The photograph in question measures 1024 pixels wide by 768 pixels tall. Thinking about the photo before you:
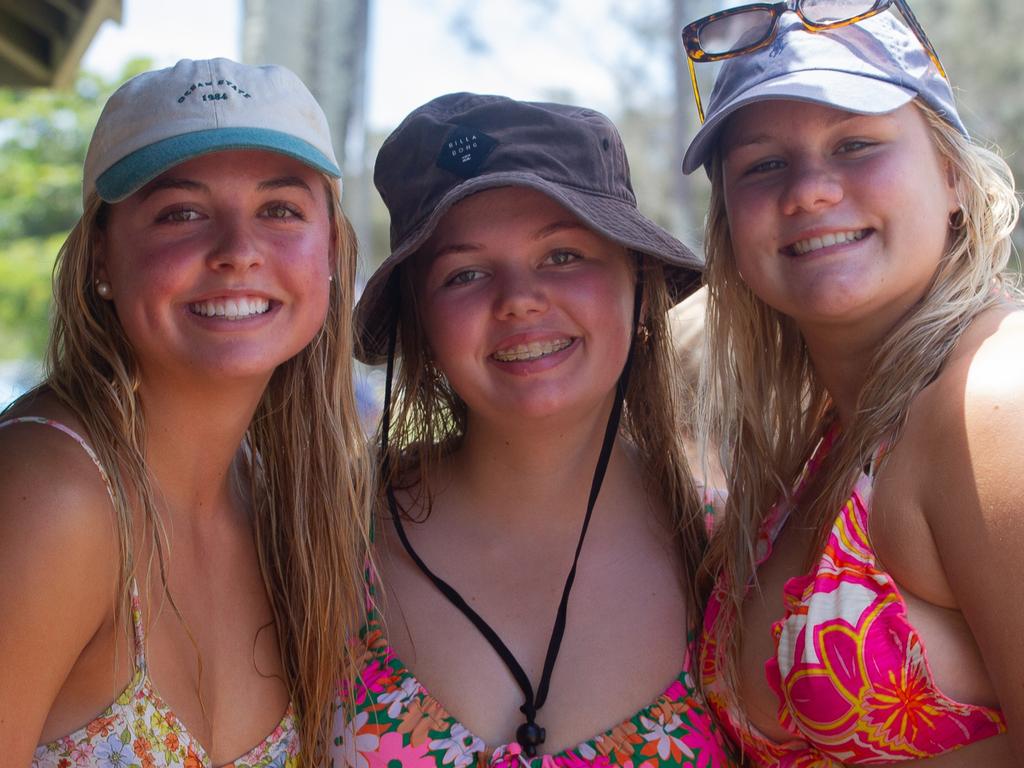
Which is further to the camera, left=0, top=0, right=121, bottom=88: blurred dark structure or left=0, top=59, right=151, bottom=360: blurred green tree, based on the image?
left=0, top=59, right=151, bottom=360: blurred green tree

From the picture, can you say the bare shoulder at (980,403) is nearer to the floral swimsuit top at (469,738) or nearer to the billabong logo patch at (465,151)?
the floral swimsuit top at (469,738)

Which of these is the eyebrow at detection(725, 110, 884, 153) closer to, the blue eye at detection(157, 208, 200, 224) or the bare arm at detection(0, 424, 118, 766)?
the blue eye at detection(157, 208, 200, 224)

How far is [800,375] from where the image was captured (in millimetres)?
2309

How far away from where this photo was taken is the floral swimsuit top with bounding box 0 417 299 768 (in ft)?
5.80

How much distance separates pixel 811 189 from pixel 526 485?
3.04 ft

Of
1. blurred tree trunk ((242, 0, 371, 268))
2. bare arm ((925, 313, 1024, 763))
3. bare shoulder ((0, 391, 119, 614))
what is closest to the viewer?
bare arm ((925, 313, 1024, 763))

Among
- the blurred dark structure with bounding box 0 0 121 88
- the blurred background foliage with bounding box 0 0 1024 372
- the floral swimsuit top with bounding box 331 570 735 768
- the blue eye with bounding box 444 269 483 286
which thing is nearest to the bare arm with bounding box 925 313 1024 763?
the floral swimsuit top with bounding box 331 570 735 768

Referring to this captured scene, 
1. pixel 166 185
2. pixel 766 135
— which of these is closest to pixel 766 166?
pixel 766 135

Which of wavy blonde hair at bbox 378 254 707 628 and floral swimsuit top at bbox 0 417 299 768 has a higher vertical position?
wavy blonde hair at bbox 378 254 707 628

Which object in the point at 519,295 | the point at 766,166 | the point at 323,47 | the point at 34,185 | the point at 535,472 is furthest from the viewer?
the point at 34,185

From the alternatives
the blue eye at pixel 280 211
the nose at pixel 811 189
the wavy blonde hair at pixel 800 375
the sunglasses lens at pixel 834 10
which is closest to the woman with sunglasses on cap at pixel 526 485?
the wavy blonde hair at pixel 800 375

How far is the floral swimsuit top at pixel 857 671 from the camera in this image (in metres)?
1.67

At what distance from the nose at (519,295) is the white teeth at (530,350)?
7 centimetres

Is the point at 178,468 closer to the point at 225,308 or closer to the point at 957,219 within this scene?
the point at 225,308
